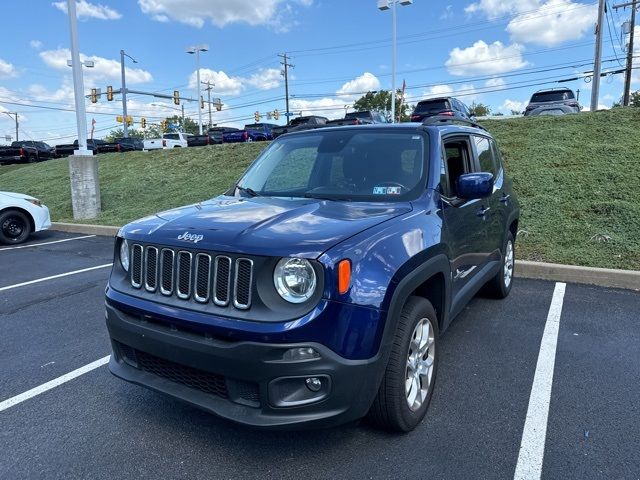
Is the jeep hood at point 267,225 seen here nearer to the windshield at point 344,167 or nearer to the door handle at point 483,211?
the windshield at point 344,167

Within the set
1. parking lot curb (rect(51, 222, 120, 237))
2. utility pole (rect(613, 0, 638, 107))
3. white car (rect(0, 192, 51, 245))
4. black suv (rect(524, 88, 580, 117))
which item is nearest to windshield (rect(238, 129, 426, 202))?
parking lot curb (rect(51, 222, 120, 237))

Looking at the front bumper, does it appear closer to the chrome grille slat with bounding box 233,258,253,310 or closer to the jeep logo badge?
the chrome grille slat with bounding box 233,258,253,310

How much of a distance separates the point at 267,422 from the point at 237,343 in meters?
0.41

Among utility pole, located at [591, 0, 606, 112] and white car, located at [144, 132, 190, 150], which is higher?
utility pole, located at [591, 0, 606, 112]

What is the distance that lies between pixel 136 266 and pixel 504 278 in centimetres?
396

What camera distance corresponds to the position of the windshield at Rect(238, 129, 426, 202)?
336cm

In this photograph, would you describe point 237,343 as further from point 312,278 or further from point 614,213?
point 614,213

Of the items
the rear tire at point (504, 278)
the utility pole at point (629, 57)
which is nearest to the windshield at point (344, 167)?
the rear tire at point (504, 278)

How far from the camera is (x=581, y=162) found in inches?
376

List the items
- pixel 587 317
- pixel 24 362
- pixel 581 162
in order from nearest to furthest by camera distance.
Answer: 1. pixel 24 362
2. pixel 587 317
3. pixel 581 162

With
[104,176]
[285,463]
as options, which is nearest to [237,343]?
[285,463]

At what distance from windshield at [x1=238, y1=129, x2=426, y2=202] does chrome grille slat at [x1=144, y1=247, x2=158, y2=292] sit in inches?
45.9

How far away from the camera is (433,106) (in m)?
18.4

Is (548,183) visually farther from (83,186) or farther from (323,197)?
(83,186)
